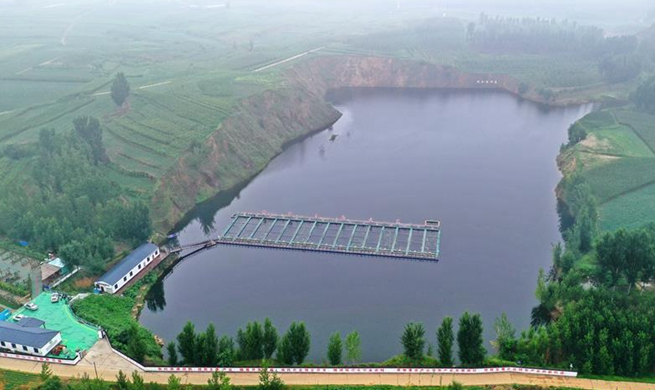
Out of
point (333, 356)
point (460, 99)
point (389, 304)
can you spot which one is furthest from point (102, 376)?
point (460, 99)

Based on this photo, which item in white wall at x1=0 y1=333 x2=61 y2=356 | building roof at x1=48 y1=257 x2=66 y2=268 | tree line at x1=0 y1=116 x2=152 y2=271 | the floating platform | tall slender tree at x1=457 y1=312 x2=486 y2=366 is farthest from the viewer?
the floating platform

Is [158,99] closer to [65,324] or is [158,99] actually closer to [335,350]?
[65,324]

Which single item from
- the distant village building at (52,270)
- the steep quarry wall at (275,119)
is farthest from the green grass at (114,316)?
the steep quarry wall at (275,119)

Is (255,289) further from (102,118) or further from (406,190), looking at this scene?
(102,118)

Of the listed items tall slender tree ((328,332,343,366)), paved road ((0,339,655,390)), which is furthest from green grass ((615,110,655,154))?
tall slender tree ((328,332,343,366))

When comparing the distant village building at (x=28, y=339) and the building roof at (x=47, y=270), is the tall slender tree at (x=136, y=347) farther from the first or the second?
the building roof at (x=47, y=270)

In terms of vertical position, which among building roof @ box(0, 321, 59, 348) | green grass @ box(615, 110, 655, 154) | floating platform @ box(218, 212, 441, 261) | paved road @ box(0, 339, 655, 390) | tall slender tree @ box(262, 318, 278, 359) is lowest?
paved road @ box(0, 339, 655, 390)

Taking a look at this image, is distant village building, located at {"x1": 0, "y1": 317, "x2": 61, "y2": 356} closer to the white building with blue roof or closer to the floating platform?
the white building with blue roof

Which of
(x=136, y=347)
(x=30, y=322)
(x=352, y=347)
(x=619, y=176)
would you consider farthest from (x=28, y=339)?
(x=619, y=176)
